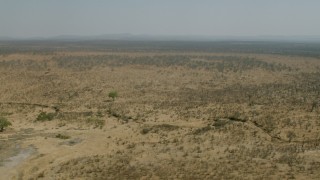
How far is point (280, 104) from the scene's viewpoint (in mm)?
35062

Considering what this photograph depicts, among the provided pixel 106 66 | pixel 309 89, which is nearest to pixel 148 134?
pixel 309 89

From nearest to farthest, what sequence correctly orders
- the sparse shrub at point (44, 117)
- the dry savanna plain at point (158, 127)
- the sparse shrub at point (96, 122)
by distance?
the dry savanna plain at point (158, 127)
the sparse shrub at point (96, 122)
the sparse shrub at point (44, 117)

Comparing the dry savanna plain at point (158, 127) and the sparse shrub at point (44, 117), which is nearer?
the dry savanna plain at point (158, 127)

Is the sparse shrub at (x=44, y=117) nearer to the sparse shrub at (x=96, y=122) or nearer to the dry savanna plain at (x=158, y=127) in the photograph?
the dry savanna plain at (x=158, y=127)

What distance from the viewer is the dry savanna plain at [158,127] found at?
19.8 meters

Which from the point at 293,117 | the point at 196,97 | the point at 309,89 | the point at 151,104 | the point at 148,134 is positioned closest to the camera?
the point at 148,134

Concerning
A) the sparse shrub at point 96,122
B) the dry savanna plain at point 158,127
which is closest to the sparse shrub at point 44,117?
the dry savanna plain at point 158,127

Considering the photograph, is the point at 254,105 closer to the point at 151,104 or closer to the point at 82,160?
the point at 151,104

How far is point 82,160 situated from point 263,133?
1137cm

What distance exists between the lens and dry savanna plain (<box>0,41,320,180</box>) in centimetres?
1984

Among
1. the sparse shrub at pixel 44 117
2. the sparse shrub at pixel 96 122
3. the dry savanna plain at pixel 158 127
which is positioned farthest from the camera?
the sparse shrub at pixel 44 117

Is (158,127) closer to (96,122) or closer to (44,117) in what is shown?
(96,122)

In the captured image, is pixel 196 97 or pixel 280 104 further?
pixel 196 97

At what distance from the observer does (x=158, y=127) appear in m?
27.9
